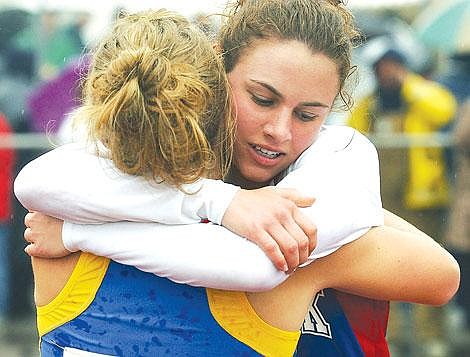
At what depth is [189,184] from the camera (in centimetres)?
185

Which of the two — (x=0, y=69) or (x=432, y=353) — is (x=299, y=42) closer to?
(x=432, y=353)

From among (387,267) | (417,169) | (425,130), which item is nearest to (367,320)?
(387,267)

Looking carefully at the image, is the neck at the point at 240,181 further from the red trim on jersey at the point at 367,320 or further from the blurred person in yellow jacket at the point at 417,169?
the blurred person in yellow jacket at the point at 417,169

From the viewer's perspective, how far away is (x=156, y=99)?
178 cm

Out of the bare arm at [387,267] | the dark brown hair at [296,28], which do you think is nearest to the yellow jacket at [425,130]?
the dark brown hair at [296,28]

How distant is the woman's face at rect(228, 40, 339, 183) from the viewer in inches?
78.9

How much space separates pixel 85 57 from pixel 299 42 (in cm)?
49

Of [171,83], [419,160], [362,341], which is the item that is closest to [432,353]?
[419,160]

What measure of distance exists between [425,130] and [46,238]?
4.72m

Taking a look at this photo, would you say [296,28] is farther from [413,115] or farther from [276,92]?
[413,115]

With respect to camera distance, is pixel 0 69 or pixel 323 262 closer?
pixel 323 262

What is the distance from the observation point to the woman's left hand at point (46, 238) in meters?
1.92

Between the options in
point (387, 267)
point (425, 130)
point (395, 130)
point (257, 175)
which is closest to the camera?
point (387, 267)

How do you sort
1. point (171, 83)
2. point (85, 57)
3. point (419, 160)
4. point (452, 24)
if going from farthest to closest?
point (452, 24) → point (419, 160) → point (85, 57) → point (171, 83)
